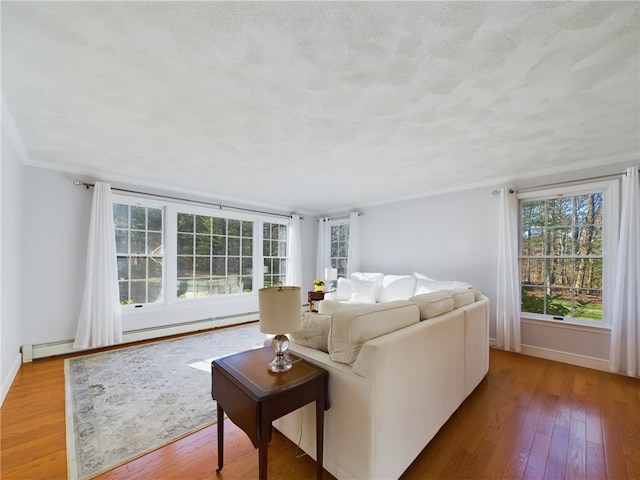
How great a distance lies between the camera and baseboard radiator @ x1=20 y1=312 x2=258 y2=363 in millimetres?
3191

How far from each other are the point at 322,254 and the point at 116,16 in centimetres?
536

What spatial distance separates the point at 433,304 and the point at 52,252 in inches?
176

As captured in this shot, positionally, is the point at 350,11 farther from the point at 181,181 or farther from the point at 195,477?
the point at 181,181

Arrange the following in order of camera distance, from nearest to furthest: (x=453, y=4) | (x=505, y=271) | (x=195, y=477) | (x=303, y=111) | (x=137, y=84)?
(x=453, y=4)
(x=195, y=477)
(x=137, y=84)
(x=303, y=111)
(x=505, y=271)

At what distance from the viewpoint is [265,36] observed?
1350 millimetres

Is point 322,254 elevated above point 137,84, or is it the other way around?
point 137,84

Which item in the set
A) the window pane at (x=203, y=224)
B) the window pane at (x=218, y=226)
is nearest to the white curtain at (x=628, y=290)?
the window pane at (x=218, y=226)

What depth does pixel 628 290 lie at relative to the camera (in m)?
2.83

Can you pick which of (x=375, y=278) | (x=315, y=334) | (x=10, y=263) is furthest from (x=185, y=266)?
(x=315, y=334)

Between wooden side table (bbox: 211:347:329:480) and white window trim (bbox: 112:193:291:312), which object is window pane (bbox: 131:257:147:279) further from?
wooden side table (bbox: 211:347:329:480)

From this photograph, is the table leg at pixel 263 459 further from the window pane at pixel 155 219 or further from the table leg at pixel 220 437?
the window pane at pixel 155 219

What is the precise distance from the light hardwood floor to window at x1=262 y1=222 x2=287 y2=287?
353cm

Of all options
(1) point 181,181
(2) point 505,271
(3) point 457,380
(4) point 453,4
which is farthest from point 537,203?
(1) point 181,181

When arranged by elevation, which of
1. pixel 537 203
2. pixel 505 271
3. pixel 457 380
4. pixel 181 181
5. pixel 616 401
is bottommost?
pixel 616 401
